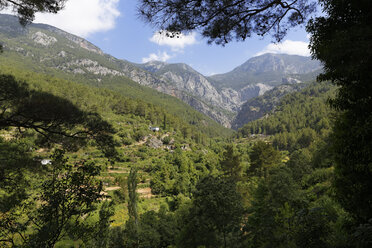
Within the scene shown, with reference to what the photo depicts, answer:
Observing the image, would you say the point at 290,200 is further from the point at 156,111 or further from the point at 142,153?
the point at 156,111

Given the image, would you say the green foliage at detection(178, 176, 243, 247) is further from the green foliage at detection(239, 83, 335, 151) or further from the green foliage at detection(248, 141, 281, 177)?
the green foliage at detection(239, 83, 335, 151)

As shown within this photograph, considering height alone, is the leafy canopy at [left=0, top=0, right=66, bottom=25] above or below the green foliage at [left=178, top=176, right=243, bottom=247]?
above

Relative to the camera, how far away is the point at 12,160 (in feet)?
19.7

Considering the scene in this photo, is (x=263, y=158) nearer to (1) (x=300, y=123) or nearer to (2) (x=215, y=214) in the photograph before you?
(2) (x=215, y=214)

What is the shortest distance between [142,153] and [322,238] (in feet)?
213

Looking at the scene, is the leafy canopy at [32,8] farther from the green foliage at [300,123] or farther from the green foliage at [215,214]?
the green foliage at [300,123]

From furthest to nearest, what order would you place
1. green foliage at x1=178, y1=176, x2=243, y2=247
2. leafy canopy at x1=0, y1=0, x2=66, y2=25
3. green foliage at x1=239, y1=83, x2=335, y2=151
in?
1. green foliage at x1=239, y1=83, x2=335, y2=151
2. green foliage at x1=178, y1=176, x2=243, y2=247
3. leafy canopy at x1=0, y1=0, x2=66, y2=25

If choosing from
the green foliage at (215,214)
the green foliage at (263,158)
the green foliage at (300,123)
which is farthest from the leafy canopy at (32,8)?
the green foliage at (300,123)

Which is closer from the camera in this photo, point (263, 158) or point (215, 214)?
A: point (215, 214)

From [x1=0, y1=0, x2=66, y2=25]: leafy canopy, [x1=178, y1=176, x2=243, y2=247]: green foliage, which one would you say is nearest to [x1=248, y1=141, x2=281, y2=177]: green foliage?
[x1=178, y1=176, x2=243, y2=247]: green foliage

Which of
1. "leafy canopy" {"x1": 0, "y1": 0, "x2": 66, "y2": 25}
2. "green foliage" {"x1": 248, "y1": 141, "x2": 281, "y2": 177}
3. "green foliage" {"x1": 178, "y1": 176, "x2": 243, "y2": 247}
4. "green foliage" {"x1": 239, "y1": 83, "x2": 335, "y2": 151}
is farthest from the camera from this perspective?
"green foliage" {"x1": 239, "y1": 83, "x2": 335, "y2": 151}

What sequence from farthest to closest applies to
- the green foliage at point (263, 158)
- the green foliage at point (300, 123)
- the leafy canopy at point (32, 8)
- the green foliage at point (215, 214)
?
the green foliage at point (300, 123) → the green foliage at point (263, 158) → the green foliage at point (215, 214) → the leafy canopy at point (32, 8)

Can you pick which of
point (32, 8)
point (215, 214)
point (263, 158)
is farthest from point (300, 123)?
point (32, 8)

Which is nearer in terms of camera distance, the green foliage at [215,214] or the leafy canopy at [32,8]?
the leafy canopy at [32,8]
